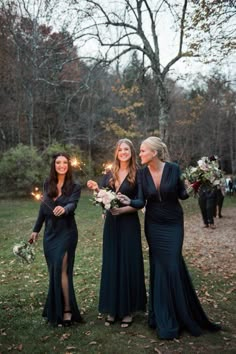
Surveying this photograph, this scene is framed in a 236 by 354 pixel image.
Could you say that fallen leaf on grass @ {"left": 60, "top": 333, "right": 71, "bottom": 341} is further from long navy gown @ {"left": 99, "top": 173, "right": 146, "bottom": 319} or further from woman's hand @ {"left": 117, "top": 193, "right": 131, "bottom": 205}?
woman's hand @ {"left": 117, "top": 193, "right": 131, "bottom": 205}

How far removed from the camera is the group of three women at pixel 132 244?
4469mm

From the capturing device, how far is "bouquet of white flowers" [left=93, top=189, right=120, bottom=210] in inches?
174

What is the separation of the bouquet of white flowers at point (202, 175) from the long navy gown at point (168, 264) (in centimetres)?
16

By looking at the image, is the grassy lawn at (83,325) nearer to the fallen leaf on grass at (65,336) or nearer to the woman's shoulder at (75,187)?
the fallen leaf on grass at (65,336)

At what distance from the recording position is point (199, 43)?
46.1ft

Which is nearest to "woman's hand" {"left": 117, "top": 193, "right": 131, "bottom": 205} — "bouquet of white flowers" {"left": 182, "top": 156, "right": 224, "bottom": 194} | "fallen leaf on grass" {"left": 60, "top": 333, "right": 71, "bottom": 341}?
"bouquet of white flowers" {"left": 182, "top": 156, "right": 224, "bottom": 194}

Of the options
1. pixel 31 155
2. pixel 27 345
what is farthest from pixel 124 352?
pixel 31 155

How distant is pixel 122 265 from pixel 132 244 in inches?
11.9

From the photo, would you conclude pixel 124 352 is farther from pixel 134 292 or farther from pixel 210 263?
pixel 210 263

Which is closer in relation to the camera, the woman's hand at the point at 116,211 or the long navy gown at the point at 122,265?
the woman's hand at the point at 116,211

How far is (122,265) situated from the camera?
187 inches

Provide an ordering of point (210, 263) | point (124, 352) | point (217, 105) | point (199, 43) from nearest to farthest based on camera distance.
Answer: point (124, 352)
point (210, 263)
point (199, 43)
point (217, 105)

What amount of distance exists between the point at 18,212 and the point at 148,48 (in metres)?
10.4

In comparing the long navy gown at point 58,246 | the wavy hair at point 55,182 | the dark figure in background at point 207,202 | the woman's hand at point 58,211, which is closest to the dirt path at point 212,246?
the dark figure in background at point 207,202
